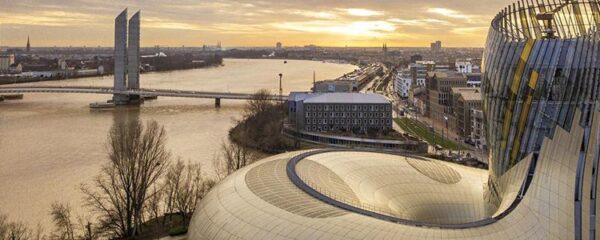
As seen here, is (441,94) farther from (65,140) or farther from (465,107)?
(65,140)


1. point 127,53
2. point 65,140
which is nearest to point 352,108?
point 65,140


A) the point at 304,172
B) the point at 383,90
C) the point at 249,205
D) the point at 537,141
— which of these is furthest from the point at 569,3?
the point at 383,90

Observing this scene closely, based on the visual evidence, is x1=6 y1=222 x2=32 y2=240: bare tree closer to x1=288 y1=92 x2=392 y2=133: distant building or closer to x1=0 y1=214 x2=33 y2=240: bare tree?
x1=0 y1=214 x2=33 y2=240: bare tree

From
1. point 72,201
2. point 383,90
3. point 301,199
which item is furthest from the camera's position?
point 383,90

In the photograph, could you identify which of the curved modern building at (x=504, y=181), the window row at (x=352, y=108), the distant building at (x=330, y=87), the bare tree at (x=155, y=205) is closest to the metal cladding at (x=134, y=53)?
the distant building at (x=330, y=87)

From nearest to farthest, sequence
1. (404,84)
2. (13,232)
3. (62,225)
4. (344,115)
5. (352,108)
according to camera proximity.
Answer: (13,232)
(62,225)
(352,108)
(344,115)
(404,84)

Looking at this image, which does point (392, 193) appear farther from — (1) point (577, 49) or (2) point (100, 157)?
(2) point (100, 157)

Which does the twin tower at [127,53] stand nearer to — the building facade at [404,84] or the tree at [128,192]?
the building facade at [404,84]
